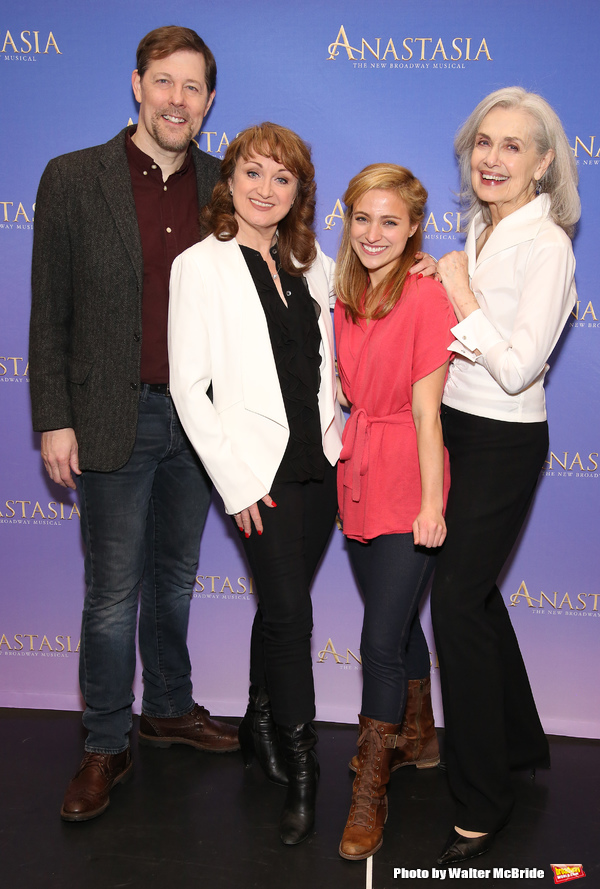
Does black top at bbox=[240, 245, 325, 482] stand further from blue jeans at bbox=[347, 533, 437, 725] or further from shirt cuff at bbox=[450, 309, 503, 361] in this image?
shirt cuff at bbox=[450, 309, 503, 361]

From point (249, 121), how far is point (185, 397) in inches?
44.8

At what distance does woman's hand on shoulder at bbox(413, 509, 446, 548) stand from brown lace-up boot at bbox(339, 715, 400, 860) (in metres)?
0.54

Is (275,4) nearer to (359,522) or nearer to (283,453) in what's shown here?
(283,453)

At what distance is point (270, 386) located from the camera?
2072 millimetres

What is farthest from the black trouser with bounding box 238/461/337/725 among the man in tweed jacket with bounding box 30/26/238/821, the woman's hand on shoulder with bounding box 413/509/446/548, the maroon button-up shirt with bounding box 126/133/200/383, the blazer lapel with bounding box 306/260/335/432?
the maroon button-up shirt with bounding box 126/133/200/383

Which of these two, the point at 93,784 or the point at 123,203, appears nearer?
the point at 123,203

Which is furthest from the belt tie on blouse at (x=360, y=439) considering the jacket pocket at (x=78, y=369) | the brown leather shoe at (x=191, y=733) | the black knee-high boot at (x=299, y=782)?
the brown leather shoe at (x=191, y=733)

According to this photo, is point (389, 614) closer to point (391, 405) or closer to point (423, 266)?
point (391, 405)

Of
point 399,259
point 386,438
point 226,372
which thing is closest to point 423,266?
point 399,259

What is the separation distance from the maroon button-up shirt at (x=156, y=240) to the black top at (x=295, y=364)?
26 centimetres

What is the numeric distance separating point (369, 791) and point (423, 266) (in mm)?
1466

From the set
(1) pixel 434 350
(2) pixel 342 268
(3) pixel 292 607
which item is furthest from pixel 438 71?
(3) pixel 292 607

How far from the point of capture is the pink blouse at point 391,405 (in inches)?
79.9

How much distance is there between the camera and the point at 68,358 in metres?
2.29
